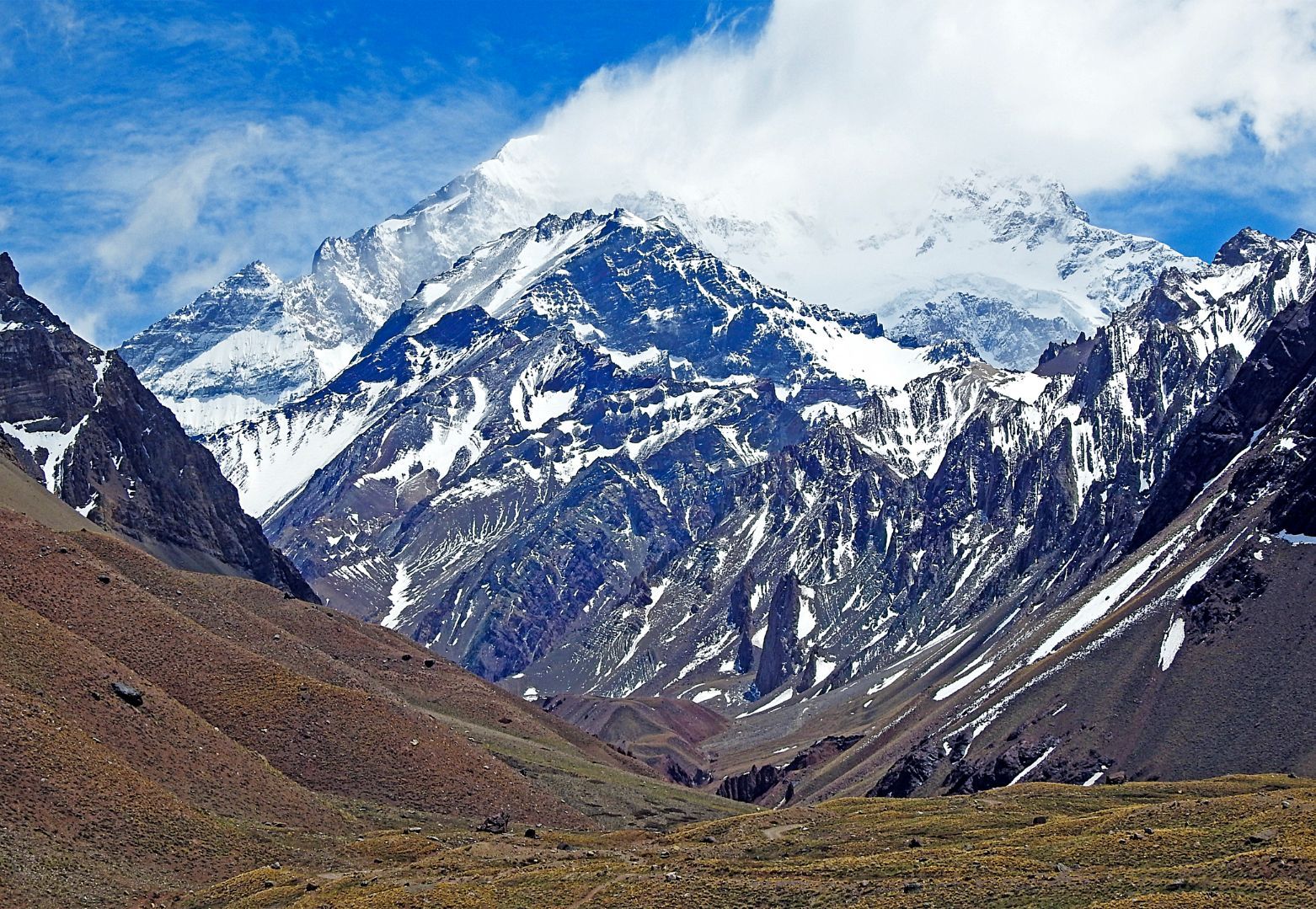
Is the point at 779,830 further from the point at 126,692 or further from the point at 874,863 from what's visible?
the point at 126,692

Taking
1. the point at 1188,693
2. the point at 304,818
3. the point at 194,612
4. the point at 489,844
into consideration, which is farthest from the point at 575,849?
the point at 1188,693

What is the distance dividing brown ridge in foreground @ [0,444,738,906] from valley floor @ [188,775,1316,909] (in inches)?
282

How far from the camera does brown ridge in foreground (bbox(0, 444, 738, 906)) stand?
322ft

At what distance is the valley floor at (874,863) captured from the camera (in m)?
71.9

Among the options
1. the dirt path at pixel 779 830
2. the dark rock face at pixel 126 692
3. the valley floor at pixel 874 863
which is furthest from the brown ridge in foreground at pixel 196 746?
the dirt path at pixel 779 830

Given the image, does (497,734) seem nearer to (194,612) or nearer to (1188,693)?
(194,612)

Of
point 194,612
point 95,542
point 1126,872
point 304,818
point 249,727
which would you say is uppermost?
point 95,542

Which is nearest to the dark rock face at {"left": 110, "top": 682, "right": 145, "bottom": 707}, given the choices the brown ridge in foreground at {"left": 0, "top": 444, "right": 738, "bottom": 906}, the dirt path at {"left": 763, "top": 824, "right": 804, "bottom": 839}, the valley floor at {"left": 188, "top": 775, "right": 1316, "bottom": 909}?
the brown ridge in foreground at {"left": 0, "top": 444, "right": 738, "bottom": 906}

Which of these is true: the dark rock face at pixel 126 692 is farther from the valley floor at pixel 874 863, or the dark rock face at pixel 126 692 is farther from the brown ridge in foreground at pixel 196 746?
the valley floor at pixel 874 863

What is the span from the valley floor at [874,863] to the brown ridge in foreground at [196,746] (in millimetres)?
7175

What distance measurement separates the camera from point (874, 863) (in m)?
84.9

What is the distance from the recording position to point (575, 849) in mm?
106750

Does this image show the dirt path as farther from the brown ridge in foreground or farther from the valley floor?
the brown ridge in foreground

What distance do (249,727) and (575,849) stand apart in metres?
37.3
